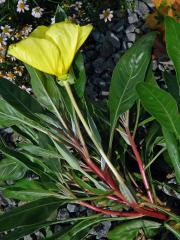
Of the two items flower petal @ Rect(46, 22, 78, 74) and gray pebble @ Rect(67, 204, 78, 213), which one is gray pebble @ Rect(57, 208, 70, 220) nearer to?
gray pebble @ Rect(67, 204, 78, 213)

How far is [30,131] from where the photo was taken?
2215 millimetres

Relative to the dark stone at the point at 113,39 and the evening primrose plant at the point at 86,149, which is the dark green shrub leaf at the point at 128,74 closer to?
the evening primrose plant at the point at 86,149

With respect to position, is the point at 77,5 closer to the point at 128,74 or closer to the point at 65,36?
the point at 128,74

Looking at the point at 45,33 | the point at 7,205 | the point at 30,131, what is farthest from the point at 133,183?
the point at 45,33

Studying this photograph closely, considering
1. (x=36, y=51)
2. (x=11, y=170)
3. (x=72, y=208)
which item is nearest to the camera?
(x=36, y=51)

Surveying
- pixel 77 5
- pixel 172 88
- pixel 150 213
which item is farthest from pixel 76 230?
pixel 77 5

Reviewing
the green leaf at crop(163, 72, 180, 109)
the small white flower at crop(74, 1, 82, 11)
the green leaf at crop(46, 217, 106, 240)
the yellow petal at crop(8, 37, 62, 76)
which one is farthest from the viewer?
the small white flower at crop(74, 1, 82, 11)

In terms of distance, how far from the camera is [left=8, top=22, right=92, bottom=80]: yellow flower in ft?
5.00

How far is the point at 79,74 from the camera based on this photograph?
1.91 metres

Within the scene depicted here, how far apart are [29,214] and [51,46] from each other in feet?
2.01

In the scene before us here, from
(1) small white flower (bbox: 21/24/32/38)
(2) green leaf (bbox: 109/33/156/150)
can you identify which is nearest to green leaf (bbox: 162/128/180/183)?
(2) green leaf (bbox: 109/33/156/150)

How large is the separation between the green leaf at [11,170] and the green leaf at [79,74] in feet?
1.59

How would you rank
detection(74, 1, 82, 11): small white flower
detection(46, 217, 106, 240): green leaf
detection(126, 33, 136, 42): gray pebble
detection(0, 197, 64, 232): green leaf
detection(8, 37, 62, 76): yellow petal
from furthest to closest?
detection(74, 1, 82, 11): small white flower
detection(126, 33, 136, 42): gray pebble
detection(46, 217, 106, 240): green leaf
detection(0, 197, 64, 232): green leaf
detection(8, 37, 62, 76): yellow petal

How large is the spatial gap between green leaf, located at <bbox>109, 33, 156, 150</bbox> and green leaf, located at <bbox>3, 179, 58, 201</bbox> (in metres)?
0.37
